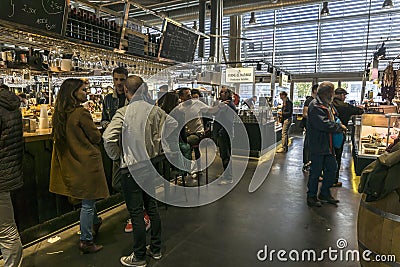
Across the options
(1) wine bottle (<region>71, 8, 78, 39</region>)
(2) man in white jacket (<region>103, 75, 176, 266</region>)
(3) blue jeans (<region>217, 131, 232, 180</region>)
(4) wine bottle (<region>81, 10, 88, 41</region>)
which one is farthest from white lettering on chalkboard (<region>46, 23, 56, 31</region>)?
(3) blue jeans (<region>217, 131, 232, 180</region>)

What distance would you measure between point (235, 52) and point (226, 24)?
187 centimetres

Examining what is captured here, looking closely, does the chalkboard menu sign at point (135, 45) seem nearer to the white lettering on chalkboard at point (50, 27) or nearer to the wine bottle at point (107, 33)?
the wine bottle at point (107, 33)

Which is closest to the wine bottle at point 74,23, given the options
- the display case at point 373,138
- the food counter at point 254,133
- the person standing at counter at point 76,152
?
the person standing at counter at point 76,152

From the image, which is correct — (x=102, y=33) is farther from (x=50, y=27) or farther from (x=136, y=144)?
(x=136, y=144)

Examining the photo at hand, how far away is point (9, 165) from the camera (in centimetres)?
212

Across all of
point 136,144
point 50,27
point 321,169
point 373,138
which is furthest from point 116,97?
point 373,138

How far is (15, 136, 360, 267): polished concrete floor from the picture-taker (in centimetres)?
257

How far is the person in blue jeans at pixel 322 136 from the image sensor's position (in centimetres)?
367

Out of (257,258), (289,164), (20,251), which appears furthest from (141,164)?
(289,164)

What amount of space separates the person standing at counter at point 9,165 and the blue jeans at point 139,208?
79 cm

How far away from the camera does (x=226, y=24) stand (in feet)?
41.9

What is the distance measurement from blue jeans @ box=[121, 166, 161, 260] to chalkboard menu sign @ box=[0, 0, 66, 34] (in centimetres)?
213

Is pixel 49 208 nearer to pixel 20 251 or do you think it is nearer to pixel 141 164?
pixel 20 251

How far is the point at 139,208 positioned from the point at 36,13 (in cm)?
244
